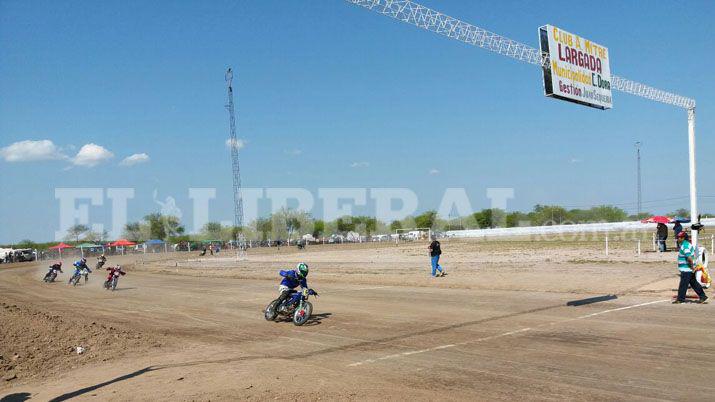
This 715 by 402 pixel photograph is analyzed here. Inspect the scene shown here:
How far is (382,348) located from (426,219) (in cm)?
16356

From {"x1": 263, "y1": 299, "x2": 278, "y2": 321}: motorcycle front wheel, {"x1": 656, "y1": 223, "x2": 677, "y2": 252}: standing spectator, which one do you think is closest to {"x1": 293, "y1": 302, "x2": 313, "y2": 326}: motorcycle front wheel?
{"x1": 263, "y1": 299, "x2": 278, "y2": 321}: motorcycle front wheel

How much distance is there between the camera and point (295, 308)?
531 inches

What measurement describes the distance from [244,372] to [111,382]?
191 cm

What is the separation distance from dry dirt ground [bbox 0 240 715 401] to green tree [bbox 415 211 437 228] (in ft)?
491

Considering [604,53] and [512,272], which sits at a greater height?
[604,53]

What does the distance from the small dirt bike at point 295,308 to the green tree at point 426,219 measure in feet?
506

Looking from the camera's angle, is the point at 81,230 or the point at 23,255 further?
the point at 81,230

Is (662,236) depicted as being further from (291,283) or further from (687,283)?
(291,283)

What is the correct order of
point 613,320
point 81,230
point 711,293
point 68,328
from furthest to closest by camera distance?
point 81,230, point 711,293, point 68,328, point 613,320

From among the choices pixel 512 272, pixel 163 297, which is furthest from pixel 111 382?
pixel 512 272

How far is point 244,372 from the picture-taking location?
8.30 m

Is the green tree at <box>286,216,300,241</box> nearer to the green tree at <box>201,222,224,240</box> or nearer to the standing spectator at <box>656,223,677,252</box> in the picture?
the green tree at <box>201,222,224,240</box>

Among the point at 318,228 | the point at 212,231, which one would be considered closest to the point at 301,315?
the point at 212,231

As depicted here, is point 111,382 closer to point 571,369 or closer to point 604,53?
point 571,369
